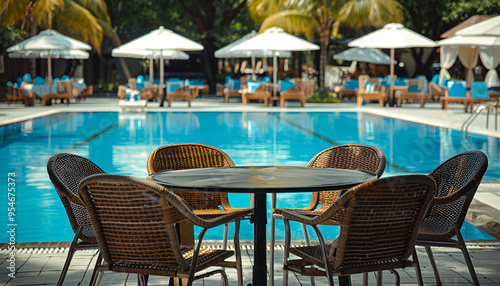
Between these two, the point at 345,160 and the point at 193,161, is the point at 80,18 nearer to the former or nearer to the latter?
the point at 193,161

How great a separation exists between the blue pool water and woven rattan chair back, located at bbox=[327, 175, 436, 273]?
248 centimetres

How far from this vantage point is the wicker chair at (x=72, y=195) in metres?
3.02

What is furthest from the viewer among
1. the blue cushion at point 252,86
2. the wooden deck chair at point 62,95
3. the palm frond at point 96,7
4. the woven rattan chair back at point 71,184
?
the palm frond at point 96,7

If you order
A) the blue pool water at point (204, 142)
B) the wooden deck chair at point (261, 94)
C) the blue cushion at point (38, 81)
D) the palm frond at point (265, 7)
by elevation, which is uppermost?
the palm frond at point (265, 7)

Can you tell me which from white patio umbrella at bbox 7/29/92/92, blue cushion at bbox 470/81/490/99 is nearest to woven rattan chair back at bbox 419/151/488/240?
blue cushion at bbox 470/81/490/99

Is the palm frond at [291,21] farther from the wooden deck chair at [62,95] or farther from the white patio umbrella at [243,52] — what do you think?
the wooden deck chair at [62,95]

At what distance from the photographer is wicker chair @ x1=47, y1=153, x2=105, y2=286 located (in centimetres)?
302

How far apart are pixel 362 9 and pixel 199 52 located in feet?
37.8

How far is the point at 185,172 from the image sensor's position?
341 centimetres

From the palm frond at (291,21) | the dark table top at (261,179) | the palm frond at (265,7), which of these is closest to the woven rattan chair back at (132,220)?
the dark table top at (261,179)

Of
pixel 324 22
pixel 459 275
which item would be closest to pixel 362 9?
pixel 324 22

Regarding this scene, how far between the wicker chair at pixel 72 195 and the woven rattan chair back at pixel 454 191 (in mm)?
1619

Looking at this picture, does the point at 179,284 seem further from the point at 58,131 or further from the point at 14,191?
the point at 58,131

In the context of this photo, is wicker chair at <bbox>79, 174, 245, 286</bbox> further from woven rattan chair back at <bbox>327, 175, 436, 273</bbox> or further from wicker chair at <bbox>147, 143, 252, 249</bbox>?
wicker chair at <bbox>147, 143, 252, 249</bbox>
